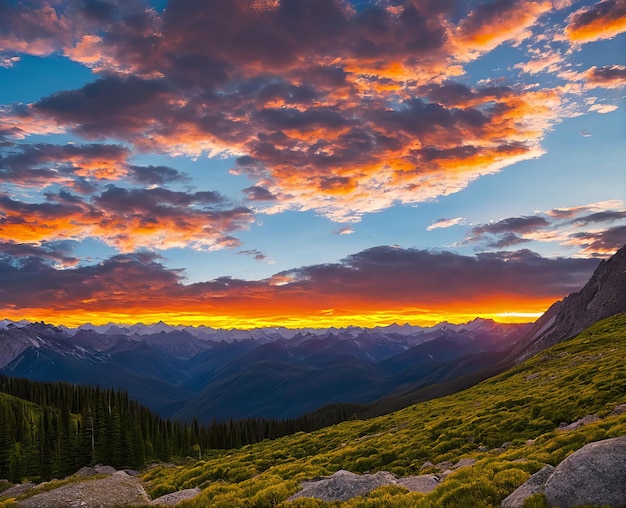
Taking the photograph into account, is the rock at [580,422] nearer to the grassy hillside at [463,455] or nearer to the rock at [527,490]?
the grassy hillside at [463,455]

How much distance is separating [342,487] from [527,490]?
951 cm

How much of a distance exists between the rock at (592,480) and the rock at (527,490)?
0.68 meters

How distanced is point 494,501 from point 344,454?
83.3 feet

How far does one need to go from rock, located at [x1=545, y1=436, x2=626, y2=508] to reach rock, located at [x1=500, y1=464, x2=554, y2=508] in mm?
679

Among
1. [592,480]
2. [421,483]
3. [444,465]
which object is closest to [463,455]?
[444,465]

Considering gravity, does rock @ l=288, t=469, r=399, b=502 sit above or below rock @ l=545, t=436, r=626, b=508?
below

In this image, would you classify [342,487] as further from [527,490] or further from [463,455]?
[463,455]

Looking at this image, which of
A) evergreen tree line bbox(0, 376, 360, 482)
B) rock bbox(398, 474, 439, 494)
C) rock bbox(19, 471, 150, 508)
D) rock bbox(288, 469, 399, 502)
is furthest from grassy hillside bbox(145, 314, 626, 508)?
evergreen tree line bbox(0, 376, 360, 482)

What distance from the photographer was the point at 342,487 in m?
21.1

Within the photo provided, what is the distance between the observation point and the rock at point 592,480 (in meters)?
13.3

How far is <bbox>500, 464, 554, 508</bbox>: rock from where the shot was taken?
14.4 meters

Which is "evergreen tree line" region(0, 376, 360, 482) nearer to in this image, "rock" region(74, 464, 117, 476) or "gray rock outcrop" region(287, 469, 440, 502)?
"rock" region(74, 464, 117, 476)

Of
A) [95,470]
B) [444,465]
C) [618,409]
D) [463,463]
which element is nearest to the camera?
[463,463]

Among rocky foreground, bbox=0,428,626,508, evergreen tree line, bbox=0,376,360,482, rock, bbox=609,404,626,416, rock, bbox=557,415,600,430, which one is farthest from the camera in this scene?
evergreen tree line, bbox=0,376,360,482
